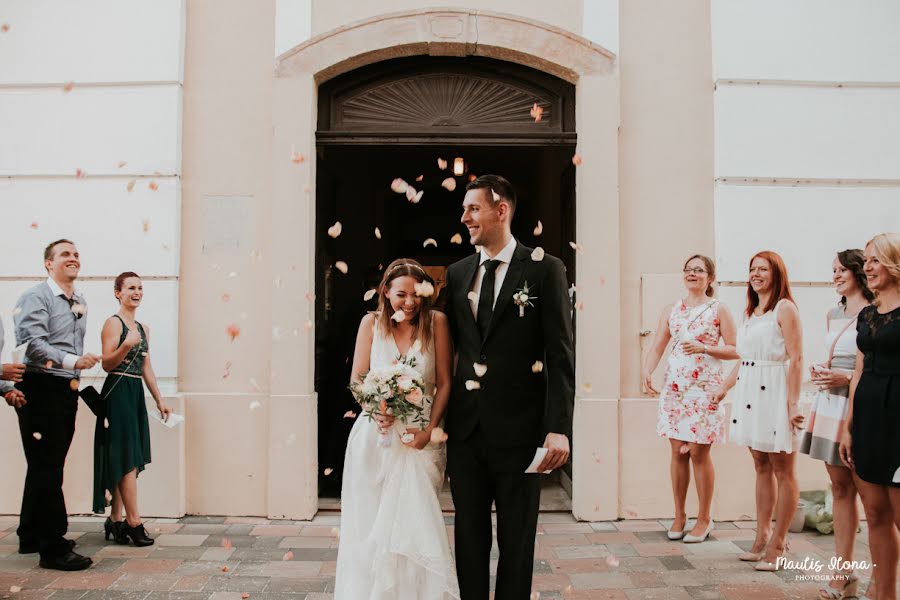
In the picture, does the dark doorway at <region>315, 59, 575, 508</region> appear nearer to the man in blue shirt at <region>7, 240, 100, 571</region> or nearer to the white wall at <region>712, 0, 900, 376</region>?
the white wall at <region>712, 0, 900, 376</region>

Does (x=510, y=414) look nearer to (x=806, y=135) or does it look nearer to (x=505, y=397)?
(x=505, y=397)

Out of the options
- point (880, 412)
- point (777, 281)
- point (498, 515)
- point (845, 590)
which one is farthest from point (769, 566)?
point (498, 515)

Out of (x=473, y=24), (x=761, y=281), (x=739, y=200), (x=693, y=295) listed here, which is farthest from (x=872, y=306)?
(x=473, y=24)

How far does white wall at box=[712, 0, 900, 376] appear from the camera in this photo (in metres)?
5.84

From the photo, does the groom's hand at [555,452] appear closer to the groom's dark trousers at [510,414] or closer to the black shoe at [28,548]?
the groom's dark trousers at [510,414]

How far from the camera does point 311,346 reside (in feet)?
19.0

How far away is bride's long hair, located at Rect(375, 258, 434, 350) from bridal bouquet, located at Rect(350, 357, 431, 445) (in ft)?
0.73

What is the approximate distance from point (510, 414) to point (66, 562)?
3.20 metres

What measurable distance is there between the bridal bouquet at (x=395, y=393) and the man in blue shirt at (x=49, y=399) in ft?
7.61

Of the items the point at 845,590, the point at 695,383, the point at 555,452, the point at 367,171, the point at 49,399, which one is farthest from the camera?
the point at 367,171

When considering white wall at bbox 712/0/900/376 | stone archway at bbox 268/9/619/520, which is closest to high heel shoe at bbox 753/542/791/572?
stone archway at bbox 268/9/619/520

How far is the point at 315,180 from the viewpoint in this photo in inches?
235

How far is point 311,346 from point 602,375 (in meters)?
2.39

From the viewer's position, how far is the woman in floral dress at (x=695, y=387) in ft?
16.8
